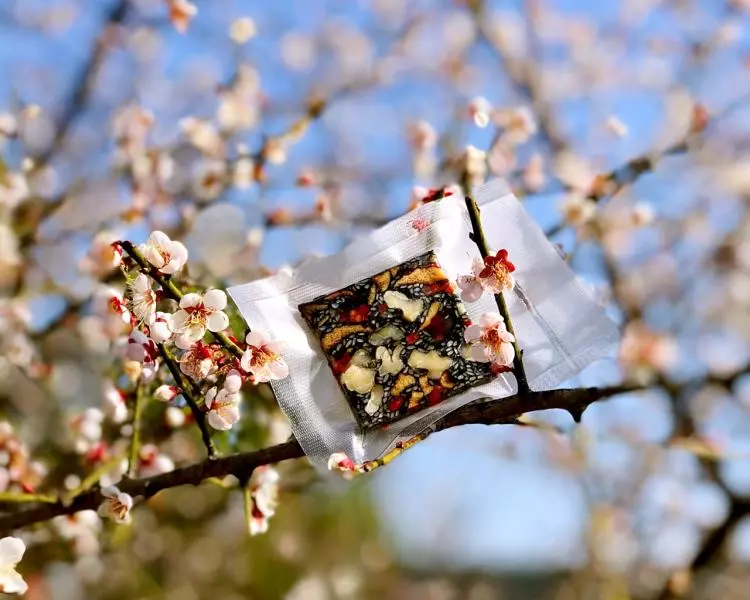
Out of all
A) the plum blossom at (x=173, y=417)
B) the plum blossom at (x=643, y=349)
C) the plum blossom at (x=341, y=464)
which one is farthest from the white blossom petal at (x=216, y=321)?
the plum blossom at (x=643, y=349)

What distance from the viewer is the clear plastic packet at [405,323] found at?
3.41 feet

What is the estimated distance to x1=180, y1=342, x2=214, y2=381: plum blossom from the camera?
1.00 metres

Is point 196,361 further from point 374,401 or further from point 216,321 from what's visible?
point 374,401

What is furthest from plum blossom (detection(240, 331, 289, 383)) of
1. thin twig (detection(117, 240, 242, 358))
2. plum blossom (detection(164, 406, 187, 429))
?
plum blossom (detection(164, 406, 187, 429))

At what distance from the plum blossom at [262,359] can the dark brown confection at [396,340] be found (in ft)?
0.31

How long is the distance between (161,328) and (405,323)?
34cm

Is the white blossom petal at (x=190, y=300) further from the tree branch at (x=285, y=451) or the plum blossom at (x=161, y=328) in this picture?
the tree branch at (x=285, y=451)

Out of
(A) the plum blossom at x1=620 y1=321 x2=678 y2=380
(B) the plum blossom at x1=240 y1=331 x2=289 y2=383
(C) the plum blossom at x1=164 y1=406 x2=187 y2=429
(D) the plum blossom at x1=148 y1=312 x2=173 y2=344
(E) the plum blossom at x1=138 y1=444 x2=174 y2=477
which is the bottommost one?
(A) the plum blossom at x1=620 y1=321 x2=678 y2=380

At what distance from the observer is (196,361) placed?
1.01 m

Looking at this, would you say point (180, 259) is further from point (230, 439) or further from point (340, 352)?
point (230, 439)

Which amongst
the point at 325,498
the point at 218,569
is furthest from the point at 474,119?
the point at 325,498

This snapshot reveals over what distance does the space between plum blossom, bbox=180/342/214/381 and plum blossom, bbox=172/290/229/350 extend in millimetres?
27

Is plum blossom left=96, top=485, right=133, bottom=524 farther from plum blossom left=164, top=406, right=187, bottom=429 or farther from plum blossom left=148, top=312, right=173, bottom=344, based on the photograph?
plum blossom left=164, top=406, right=187, bottom=429

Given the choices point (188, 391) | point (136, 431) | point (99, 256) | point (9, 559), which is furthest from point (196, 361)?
point (99, 256)
